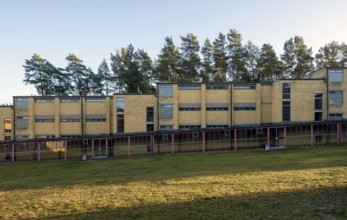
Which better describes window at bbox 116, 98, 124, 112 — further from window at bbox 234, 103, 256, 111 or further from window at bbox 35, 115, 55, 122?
window at bbox 234, 103, 256, 111

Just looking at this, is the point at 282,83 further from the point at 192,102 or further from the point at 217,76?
the point at 217,76

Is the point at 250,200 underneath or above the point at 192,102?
underneath

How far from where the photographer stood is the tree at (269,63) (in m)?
62.6

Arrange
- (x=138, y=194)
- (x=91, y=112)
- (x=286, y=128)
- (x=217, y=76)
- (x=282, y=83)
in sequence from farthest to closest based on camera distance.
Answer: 1. (x=217, y=76)
2. (x=91, y=112)
3. (x=282, y=83)
4. (x=286, y=128)
5. (x=138, y=194)

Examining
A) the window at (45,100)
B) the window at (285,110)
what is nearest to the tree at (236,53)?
the window at (285,110)

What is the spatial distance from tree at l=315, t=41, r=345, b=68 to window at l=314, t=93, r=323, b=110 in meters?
27.5

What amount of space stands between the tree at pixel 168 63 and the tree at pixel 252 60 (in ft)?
63.8

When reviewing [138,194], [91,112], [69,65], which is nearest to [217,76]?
[91,112]

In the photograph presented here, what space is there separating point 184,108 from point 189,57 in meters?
25.5

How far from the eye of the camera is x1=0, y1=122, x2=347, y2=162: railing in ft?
121

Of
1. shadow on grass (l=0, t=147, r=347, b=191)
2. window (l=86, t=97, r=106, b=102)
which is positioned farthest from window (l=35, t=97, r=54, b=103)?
shadow on grass (l=0, t=147, r=347, b=191)

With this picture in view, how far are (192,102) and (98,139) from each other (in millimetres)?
17617

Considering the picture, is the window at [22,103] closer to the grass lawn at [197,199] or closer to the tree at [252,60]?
the grass lawn at [197,199]

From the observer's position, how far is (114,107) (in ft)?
143
